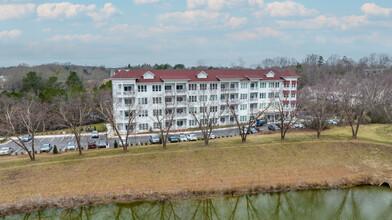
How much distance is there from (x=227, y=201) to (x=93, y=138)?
2685 centimetres

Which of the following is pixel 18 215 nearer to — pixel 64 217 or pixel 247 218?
pixel 64 217

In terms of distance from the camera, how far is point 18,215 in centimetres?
1984

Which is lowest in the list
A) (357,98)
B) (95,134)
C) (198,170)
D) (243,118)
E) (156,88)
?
(198,170)

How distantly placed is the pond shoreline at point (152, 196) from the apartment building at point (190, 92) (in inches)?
610

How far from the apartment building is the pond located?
55.3 feet

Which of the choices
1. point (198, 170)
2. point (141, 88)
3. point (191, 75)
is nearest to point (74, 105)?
point (141, 88)

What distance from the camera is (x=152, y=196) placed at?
2202cm

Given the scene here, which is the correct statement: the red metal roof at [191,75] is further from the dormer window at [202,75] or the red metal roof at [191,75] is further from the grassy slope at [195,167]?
the grassy slope at [195,167]

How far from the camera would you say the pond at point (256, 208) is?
66.6 feet

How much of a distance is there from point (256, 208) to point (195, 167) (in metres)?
7.19

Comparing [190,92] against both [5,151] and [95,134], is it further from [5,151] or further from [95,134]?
[5,151]

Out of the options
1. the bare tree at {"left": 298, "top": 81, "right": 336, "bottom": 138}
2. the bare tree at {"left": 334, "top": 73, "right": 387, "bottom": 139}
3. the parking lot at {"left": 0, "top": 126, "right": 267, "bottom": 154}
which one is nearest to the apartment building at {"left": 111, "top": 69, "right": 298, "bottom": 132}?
the parking lot at {"left": 0, "top": 126, "right": 267, "bottom": 154}

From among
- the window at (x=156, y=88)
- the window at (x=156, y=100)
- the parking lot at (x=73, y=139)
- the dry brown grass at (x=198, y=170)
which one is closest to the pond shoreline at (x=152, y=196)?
the dry brown grass at (x=198, y=170)

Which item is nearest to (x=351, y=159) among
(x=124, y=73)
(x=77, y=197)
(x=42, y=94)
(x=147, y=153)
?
(x=147, y=153)
